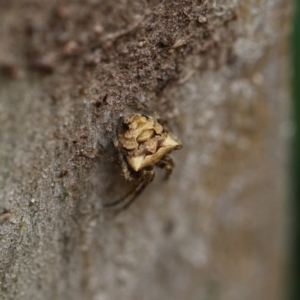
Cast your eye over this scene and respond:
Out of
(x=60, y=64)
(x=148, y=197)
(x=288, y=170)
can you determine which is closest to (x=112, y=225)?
(x=148, y=197)

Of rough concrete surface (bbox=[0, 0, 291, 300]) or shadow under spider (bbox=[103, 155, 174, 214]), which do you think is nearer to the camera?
rough concrete surface (bbox=[0, 0, 291, 300])

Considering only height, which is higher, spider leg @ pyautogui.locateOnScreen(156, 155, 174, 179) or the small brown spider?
the small brown spider

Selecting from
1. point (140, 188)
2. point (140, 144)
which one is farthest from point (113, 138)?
point (140, 188)

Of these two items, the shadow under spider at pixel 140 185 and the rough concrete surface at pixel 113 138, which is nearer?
the rough concrete surface at pixel 113 138

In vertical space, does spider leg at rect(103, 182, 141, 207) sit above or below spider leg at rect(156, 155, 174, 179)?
below

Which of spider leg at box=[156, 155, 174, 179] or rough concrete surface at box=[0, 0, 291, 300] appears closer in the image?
rough concrete surface at box=[0, 0, 291, 300]

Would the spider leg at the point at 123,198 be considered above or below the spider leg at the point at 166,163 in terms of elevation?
below

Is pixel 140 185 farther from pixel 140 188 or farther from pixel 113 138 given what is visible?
pixel 113 138
